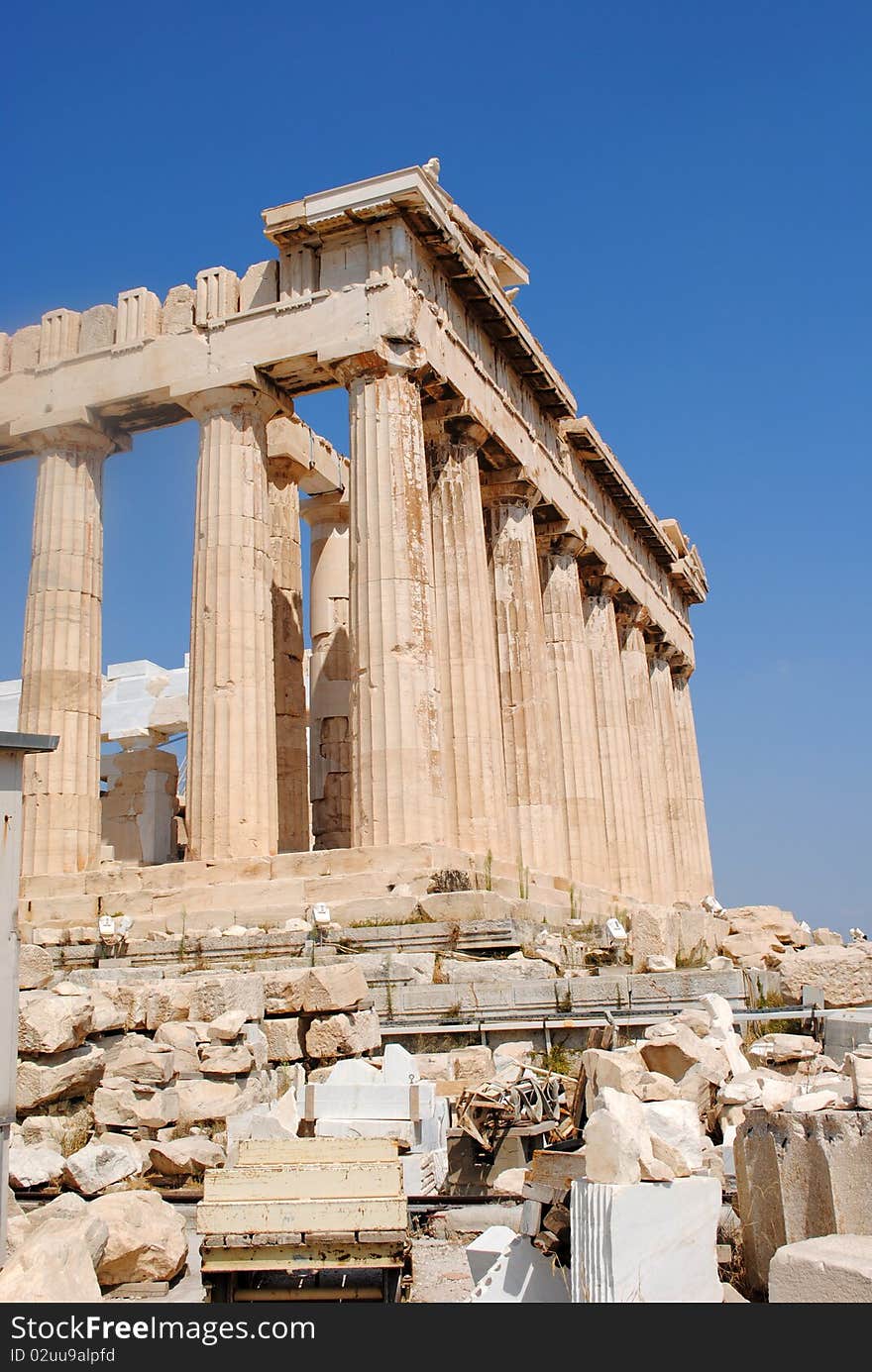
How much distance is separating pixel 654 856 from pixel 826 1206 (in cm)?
3216

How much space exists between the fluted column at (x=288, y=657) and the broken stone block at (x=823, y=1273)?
2168 cm

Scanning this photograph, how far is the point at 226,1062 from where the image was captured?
10.1 m

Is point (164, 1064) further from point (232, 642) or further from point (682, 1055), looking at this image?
point (232, 642)

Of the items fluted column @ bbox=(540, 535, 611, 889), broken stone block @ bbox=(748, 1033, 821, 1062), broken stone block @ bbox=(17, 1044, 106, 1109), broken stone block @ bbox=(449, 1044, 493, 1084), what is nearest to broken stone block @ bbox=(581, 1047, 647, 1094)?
broken stone block @ bbox=(748, 1033, 821, 1062)

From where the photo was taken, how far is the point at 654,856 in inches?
1476

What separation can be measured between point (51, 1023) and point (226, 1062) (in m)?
1.33

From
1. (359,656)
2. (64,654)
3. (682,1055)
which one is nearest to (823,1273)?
(682,1055)

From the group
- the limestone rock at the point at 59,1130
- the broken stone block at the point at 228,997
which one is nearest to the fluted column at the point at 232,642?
the broken stone block at the point at 228,997

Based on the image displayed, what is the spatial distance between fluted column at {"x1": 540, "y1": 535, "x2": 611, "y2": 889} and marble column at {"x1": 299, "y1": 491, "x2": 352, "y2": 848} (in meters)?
4.98

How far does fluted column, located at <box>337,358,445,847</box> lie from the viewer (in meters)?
20.7

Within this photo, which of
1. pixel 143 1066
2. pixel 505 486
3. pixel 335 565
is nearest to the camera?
pixel 143 1066

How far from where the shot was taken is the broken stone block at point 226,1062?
33.2 ft

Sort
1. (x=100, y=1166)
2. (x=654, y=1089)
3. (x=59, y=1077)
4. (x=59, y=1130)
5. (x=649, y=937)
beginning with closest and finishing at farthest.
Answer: (x=654, y=1089), (x=100, y=1166), (x=59, y=1130), (x=59, y=1077), (x=649, y=937)

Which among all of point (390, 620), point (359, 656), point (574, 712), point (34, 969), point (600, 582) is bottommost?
point (34, 969)
